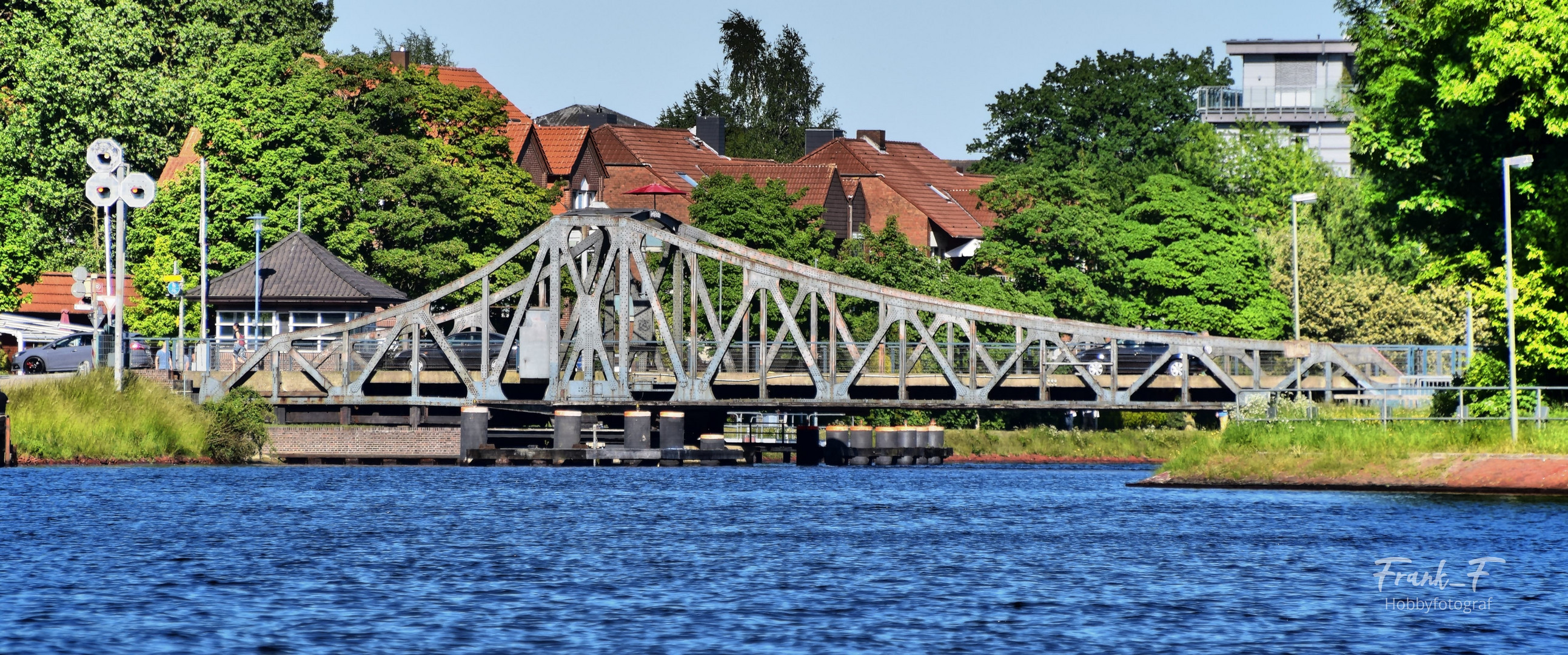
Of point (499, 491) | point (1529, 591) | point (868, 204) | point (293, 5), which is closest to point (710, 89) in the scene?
point (868, 204)

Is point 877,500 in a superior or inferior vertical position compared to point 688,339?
inferior

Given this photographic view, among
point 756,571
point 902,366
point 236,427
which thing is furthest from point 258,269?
point 756,571

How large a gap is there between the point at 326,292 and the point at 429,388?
15.9 ft

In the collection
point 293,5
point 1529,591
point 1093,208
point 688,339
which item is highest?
point 293,5

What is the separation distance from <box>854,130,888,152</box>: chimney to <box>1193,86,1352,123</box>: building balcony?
20.8 m

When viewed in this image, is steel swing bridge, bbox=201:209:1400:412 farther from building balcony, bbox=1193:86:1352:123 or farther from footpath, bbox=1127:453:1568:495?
building balcony, bbox=1193:86:1352:123

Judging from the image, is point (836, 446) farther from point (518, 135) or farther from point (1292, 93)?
point (1292, 93)

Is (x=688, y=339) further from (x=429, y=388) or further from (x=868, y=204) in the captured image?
(x=868, y=204)

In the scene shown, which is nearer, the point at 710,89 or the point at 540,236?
the point at 540,236

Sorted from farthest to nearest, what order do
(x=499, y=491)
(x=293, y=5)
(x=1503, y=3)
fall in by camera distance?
(x=293, y=5), (x=499, y=491), (x=1503, y=3)

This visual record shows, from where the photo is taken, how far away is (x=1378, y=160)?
48.6m

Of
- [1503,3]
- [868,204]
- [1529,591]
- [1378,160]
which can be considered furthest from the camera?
[868,204]

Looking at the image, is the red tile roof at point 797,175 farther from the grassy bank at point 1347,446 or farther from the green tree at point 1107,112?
the grassy bank at point 1347,446

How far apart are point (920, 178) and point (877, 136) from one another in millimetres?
8667
